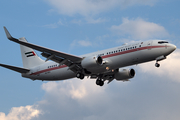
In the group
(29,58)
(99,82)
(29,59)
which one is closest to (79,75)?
(99,82)

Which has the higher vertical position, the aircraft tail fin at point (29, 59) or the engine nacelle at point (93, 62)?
the aircraft tail fin at point (29, 59)

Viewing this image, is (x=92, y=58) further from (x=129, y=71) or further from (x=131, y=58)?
(x=129, y=71)

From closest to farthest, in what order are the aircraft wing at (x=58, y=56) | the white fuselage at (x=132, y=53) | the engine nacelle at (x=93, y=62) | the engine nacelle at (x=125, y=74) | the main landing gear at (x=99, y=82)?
the white fuselage at (x=132, y=53)
the aircraft wing at (x=58, y=56)
the engine nacelle at (x=93, y=62)
the engine nacelle at (x=125, y=74)
the main landing gear at (x=99, y=82)

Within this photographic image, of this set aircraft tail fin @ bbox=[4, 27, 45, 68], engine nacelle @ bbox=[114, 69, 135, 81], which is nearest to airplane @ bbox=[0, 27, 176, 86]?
engine nacelle @ bbox=[114, 69, 135, 81]

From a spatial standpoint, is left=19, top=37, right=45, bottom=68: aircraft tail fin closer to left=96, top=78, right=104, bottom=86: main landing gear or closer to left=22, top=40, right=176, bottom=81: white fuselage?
left=96, top=78, right=104, bottom=86: main landing gear

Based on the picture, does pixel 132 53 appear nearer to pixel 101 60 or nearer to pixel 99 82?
pixel 101 60

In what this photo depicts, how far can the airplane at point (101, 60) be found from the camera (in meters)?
38.2

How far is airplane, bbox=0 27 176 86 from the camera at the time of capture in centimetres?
3819

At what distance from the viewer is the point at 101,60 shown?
3975cm

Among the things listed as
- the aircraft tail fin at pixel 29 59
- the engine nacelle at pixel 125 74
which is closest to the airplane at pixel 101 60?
the engine nacelle at pixel 125 74

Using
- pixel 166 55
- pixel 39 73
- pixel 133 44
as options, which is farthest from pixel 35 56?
pixel 166 55

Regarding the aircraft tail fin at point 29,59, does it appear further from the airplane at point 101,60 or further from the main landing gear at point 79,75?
the main landing gear at point 79,75

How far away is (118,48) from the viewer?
40250 millimetres

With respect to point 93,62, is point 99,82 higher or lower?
higher
